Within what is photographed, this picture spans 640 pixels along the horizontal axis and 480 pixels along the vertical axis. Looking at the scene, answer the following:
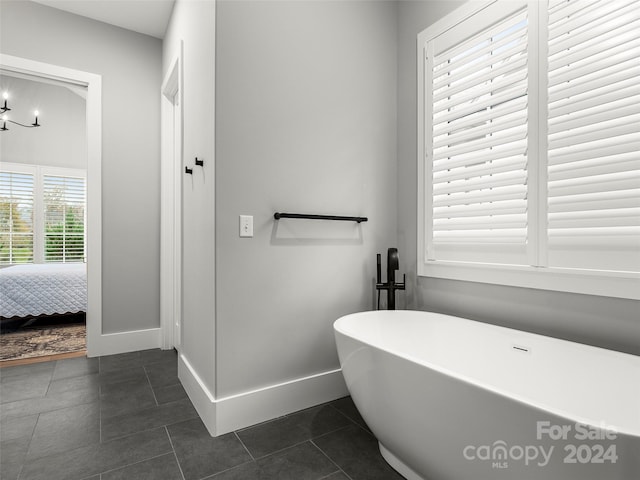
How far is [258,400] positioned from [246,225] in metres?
0.92

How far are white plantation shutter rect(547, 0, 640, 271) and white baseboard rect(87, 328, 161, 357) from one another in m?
3.01

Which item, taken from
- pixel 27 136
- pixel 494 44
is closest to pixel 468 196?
pixel 494 44

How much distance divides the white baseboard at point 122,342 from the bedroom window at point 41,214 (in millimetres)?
3387

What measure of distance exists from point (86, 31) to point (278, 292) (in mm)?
2738

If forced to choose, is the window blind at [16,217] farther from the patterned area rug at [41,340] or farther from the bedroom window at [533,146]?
the bedroom window at [533,146]

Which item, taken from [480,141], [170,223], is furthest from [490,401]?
[170,223]

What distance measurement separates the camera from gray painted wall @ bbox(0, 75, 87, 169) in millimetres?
4961

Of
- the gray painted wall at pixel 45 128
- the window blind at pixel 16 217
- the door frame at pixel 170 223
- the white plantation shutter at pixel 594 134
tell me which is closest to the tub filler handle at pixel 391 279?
the white plantation shutter at pixel 594 134

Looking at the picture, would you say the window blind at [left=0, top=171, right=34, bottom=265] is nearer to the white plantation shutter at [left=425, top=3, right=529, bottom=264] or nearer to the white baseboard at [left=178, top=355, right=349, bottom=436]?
the white baseboard at [left=178, top=355, right=349, bottom=436]

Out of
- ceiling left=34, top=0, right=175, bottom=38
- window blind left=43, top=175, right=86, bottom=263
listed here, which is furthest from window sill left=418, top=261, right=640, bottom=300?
window blind left=43, top=175, right=86, bottom=263

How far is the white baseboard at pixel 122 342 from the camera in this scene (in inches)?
110

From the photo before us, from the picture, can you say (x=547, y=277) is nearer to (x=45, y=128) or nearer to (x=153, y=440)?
(x=153, y=440)

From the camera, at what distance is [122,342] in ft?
9.50

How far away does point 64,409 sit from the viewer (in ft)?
6.31
